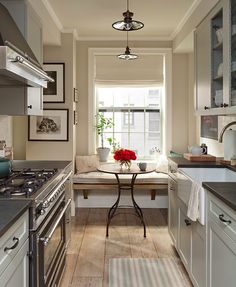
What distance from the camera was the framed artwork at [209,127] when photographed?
4168 mm

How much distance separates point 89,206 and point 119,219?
791 millimetres

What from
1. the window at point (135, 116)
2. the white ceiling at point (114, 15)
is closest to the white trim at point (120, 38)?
the white ceiling at point (114, 15)

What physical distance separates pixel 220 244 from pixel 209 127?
262 centimetres

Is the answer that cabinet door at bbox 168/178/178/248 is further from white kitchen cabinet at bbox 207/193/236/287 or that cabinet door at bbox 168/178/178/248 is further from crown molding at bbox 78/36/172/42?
crown molding at bbox 78/36/172/42

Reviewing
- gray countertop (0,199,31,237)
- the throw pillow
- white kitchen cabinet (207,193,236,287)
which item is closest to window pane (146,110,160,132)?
the throw pillow

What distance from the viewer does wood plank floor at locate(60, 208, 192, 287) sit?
3030 mm

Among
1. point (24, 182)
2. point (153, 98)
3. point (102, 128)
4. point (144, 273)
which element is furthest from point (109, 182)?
point (24, 182)

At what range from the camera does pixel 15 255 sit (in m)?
1.59

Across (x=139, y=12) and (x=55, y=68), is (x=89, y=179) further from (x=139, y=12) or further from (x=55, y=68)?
(x=139, y=12)

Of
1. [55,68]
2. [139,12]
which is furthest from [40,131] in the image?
[139,12]

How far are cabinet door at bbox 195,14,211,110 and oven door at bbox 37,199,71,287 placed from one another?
5.64 ft

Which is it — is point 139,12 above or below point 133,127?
above

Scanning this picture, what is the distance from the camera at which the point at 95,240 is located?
393cm

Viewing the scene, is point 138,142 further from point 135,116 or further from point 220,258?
point 220,258
